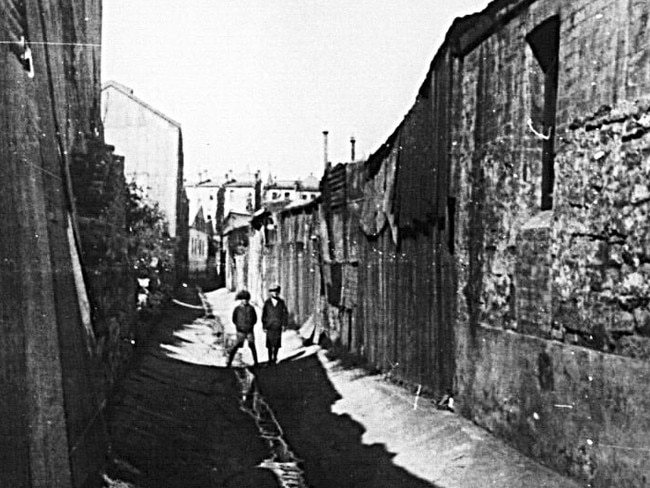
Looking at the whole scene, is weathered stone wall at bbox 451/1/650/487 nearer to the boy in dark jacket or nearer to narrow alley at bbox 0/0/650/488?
narrow alley at bbox 0/0/650/488

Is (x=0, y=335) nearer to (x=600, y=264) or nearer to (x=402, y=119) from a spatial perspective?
(x=600, y=264)

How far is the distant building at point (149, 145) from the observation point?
121 ft

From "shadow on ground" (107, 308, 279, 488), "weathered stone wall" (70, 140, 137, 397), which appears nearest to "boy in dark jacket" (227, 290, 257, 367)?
"shadow on ground" (107, 308, 279, 488)

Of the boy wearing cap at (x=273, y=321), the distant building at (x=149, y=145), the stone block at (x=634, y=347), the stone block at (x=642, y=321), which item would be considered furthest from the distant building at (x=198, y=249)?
the stone block at (x=642, y=321)

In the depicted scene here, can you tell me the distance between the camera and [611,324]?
5.80 meters

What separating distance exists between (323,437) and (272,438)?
0.60 metres

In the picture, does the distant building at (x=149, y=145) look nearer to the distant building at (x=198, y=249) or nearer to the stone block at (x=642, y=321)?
the distant building at (x=198, y=249)

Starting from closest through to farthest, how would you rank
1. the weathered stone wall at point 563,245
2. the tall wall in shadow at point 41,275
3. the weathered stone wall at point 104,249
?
1. the tall wall in shadow at point 41,275
2. the weathered stone wall at point 563,245
3. the weathered stone wall at point 104,249

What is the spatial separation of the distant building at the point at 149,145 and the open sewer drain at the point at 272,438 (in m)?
24.0

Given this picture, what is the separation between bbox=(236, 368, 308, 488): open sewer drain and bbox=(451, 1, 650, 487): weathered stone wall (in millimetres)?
1729

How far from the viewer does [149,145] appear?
1537 inches

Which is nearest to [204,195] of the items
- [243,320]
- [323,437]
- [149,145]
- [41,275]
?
[149,145]

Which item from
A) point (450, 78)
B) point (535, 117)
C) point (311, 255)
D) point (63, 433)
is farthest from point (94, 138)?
point (311, 255)

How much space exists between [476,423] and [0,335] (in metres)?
5.55
